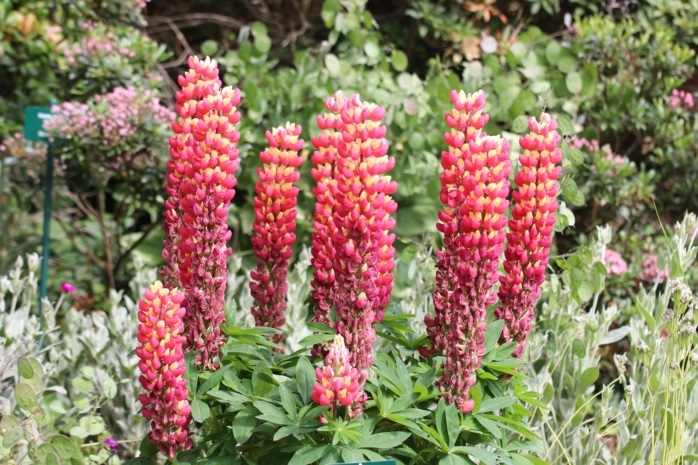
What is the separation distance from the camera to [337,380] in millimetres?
1885

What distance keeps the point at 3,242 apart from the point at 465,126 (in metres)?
3.83

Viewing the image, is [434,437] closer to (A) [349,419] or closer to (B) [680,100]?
(A) [349,419]

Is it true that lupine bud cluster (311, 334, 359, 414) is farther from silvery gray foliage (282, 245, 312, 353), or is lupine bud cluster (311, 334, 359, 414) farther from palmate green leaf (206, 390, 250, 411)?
silvery gray foliage (282, 245, 312, 353)

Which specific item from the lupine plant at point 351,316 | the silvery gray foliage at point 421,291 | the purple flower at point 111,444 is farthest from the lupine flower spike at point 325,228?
the purple flower at point 111,444

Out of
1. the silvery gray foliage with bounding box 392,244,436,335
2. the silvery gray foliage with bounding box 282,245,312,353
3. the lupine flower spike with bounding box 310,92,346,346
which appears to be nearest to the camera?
the lupine flower spike with bounding box 310,92,346,346

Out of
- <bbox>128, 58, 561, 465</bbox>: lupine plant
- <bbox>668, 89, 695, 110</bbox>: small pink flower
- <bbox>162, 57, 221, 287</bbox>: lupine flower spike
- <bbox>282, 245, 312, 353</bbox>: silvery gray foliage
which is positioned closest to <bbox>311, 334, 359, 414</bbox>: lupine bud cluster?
<bbox>128, 58, 561, 465</bbox>: lupine plant

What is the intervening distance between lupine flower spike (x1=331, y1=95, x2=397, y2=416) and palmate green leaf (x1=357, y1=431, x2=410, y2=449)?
0.09m

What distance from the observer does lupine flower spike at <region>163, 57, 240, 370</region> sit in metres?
2.20

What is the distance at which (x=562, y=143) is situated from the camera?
9.46 ft

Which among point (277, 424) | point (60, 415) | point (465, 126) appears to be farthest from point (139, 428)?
point (465, 126)

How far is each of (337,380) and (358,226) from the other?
39 cm

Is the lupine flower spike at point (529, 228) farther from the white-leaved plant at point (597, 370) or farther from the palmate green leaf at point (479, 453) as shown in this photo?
the white-leaved plant at point (597, 370)

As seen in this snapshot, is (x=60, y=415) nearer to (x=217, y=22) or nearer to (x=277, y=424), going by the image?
(x=277, y=424)

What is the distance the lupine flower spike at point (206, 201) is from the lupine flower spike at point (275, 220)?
16cm
